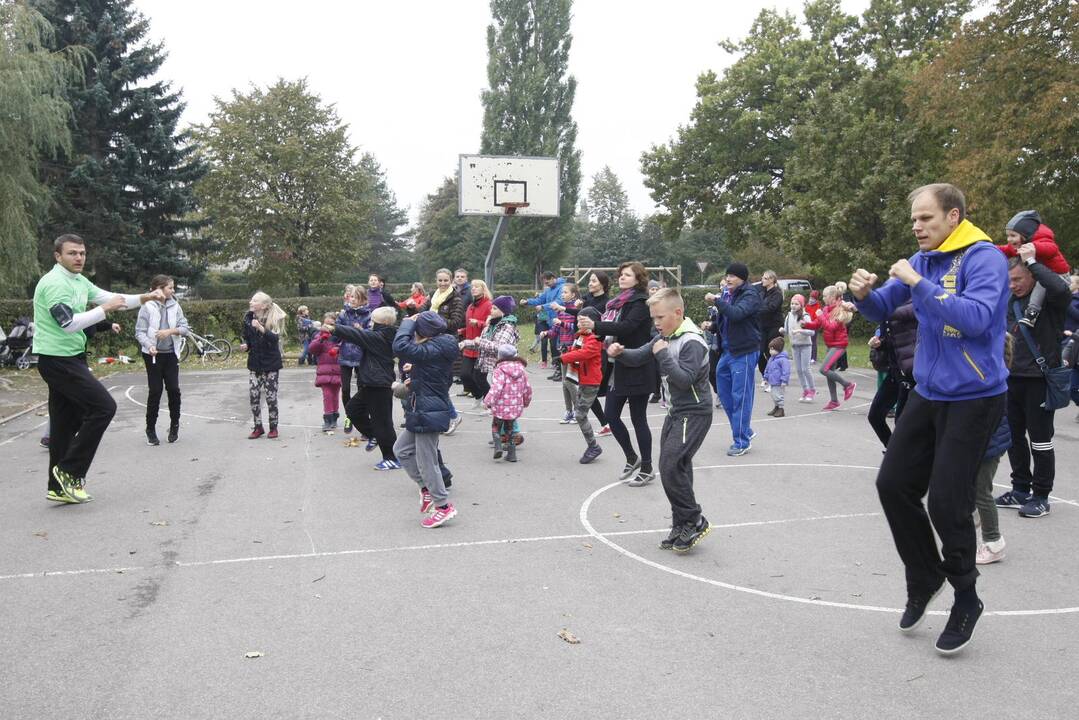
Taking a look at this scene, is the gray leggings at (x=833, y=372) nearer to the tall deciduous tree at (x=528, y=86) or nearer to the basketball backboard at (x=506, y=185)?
the basketball backboard at (x=506, y=185)

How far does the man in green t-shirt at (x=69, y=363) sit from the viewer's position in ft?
23.4

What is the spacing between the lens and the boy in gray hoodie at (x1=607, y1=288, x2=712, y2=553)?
A: 586cm

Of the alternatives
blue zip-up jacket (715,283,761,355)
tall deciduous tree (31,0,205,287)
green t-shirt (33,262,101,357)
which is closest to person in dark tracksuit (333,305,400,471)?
green t-shirt (33,262,101,357)

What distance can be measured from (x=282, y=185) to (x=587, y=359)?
42943mm

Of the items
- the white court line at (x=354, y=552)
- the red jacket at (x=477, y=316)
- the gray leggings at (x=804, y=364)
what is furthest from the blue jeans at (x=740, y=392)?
the gray leggings at (x=804, y=364)

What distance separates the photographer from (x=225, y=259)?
46656 mm

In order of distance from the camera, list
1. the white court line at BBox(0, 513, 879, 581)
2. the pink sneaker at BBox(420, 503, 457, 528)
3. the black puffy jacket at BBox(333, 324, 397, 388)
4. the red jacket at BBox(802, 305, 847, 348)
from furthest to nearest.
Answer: the red jacket at BBox(802, 305, 847, 348) < the black puffy jacket at BBox(333, 324, 397, 388) < the pink sneaker at BBox(420, 503, 457, 528) < the white court line at BBox(0, 513, 879, 581)

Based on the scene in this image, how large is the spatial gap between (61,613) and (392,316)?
150 inches

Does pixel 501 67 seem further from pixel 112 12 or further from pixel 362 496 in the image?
pixel 362 496

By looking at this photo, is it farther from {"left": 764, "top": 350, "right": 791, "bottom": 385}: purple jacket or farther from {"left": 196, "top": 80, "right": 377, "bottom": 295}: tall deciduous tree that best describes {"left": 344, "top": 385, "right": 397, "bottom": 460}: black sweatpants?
{"left": 196, "top": 80, "right": 377, "bottom": 295}: tall deciduous tree

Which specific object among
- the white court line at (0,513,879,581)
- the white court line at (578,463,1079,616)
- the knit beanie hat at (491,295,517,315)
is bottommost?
the white court line at (0,513,879,581)

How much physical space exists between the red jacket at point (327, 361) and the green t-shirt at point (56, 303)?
11.4ft

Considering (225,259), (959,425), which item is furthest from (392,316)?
(225,259)

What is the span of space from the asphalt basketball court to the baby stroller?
13.5 meters
